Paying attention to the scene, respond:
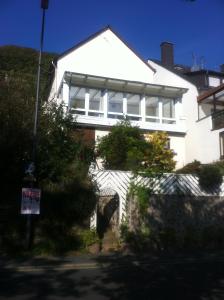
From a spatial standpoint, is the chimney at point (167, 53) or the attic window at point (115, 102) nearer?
the attic window at point (115, 102)

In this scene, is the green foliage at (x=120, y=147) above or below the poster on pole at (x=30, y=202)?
above

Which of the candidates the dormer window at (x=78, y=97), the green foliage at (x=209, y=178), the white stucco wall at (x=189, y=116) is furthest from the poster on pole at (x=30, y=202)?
the white stucco wall at (x=189, y=116)

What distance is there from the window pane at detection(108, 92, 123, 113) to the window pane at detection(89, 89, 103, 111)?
61 centimetres

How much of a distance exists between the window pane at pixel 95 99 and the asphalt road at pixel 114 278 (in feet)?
43.2

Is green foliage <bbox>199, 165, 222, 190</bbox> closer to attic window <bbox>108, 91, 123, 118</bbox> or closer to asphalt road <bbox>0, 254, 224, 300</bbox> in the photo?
asphalt road <bbox>0, 254, 224, 300</bbox>

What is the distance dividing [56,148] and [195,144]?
37.6 ft

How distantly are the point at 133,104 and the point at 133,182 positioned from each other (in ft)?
36.2

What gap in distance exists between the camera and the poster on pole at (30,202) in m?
12.1

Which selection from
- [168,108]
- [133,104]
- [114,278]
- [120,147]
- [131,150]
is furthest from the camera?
[168,108]

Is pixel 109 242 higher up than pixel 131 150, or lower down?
lower down

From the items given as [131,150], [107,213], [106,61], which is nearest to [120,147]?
[131,150]

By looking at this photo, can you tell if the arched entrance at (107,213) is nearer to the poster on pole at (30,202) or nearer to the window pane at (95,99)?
the poster on pole at (30,202)

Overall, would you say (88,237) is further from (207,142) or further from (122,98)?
(122,98)

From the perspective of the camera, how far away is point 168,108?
25.4 metres
